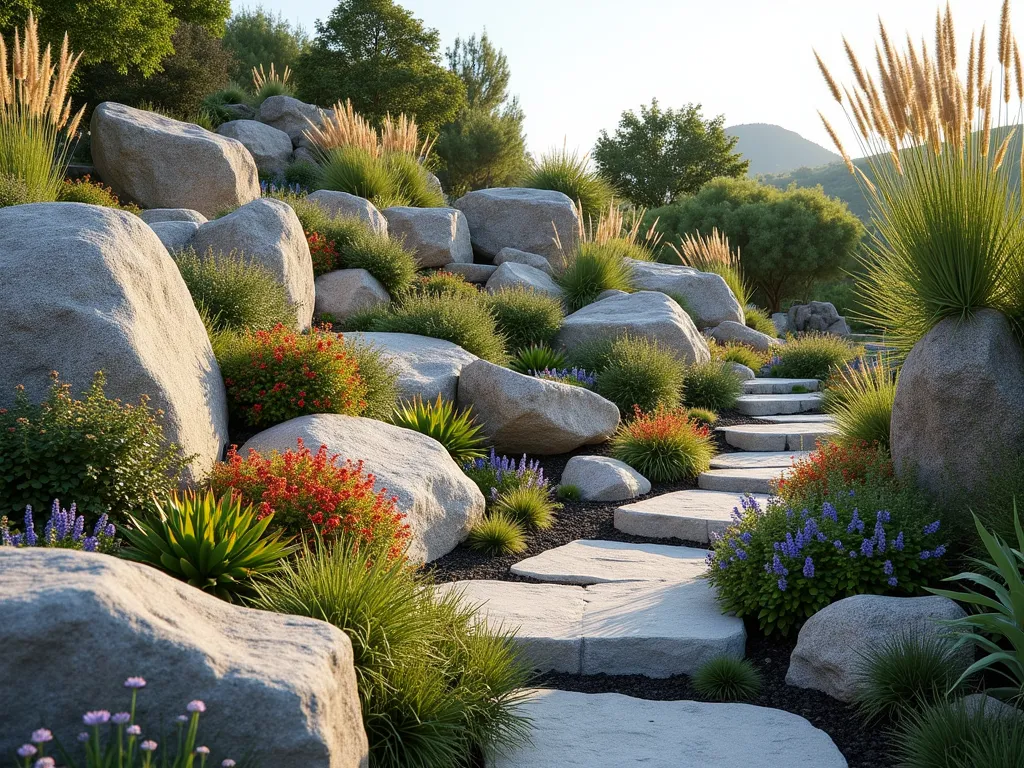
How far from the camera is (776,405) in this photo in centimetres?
1160

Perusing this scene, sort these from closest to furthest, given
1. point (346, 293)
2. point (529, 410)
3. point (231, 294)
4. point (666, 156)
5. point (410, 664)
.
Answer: point (410, 664), point (529, 410), point (231, 294), point (346, 293), point (666, 156)

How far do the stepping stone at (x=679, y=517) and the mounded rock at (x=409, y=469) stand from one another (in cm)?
135

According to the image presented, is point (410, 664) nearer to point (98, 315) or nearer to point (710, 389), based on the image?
point (98, 315)

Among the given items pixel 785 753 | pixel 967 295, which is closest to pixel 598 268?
pixel 967 295

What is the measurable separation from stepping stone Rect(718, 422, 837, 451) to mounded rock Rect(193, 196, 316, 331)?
17.2 feet

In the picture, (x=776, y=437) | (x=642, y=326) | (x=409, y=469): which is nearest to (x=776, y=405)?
(x=776, y=437)

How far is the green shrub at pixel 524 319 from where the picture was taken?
1180cm

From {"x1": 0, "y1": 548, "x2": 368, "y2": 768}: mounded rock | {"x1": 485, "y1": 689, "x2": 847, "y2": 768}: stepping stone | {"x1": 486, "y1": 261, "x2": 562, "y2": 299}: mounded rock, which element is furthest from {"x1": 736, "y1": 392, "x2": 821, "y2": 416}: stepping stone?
{"x1": 0, "y1": 548, "x2": 368, "y2": 768}: mounded rock

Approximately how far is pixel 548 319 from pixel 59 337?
24.3 ft

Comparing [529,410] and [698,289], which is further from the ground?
[698,289]

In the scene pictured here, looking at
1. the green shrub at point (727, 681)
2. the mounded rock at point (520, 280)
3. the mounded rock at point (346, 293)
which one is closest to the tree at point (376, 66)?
the mounded rock at point (520, 280)

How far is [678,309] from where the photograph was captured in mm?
12602

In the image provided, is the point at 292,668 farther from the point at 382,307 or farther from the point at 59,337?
the point at 382,307

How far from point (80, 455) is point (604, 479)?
476 centimetres
